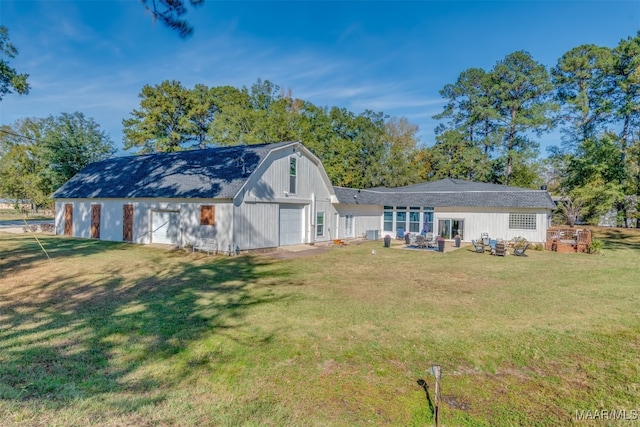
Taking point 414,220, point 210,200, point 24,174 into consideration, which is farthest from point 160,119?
point 414,220

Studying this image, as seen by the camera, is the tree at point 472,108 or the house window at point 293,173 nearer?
the house window at point 293,173

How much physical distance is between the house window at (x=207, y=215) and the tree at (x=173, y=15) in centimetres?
1044

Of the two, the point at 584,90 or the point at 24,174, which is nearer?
the point at 584,90

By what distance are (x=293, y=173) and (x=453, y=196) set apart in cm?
1250

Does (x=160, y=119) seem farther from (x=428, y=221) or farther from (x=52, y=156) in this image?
(x=428, y=221)

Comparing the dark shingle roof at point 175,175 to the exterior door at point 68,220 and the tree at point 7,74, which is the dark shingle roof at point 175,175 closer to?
the exterior door at point 68,220

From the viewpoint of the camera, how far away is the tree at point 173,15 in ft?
24.6

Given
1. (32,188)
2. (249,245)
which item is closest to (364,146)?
(249,245)

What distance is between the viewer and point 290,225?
20.0 meters

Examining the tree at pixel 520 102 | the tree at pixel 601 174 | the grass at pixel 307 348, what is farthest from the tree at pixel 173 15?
the tree at pixel 520 102

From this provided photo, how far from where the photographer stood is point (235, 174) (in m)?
17.6

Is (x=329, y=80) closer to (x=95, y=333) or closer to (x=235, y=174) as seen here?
(x=235, y=174)

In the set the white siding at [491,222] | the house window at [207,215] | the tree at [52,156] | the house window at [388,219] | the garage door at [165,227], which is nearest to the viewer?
the house window at [207,215]

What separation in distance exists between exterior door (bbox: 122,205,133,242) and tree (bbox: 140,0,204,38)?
1525 cm
